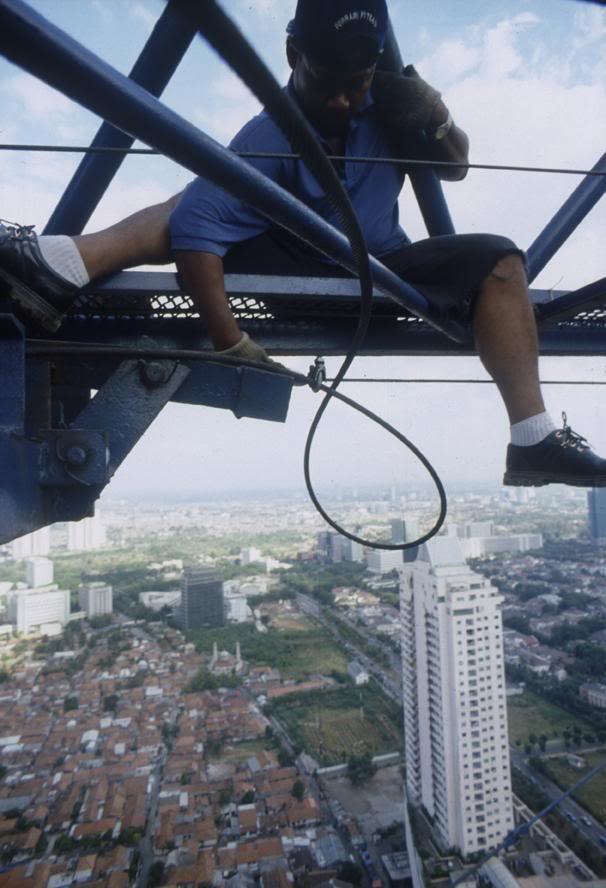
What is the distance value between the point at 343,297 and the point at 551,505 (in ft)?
112

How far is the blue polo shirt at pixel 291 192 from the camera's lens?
0.83 m

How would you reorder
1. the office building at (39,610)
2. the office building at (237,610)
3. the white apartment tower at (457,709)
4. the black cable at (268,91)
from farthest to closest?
the office building at (237,610) → the office building at (39,610) → the white apartment tower at (457,709) → the black cable at (268,91)

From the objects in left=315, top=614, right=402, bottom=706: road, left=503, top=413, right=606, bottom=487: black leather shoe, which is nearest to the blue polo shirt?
left=503, top=413, right=606, bottom=487: black leather shoe

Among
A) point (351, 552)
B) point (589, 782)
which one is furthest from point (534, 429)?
point (351, 552)

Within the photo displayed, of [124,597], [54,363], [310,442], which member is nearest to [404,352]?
[310,442]

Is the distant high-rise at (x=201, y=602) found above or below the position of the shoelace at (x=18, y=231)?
below

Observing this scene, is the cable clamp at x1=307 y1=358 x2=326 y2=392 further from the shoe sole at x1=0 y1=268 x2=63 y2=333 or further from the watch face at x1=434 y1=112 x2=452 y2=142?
the watch face at x1=434 y1=112 x2=452 y2=142

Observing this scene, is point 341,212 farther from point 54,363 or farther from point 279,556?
point 279,556

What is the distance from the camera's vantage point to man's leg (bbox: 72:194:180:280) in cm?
87

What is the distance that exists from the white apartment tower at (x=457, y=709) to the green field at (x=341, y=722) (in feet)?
2.85

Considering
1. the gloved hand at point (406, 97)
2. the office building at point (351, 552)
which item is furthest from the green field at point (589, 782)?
the office building at point (351, 552)

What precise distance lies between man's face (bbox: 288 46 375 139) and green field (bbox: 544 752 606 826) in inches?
330

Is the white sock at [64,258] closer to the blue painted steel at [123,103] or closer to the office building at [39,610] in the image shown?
the blue painted steel at [123,103]

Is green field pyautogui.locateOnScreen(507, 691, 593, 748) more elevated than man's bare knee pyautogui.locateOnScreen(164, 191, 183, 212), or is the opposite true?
man's bare knee pyautogui.locateOnScreen(164, 191, 183, 212)
